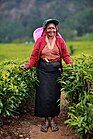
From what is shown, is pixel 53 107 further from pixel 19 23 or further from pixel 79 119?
pixel 19 23

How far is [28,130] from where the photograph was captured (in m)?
5.21

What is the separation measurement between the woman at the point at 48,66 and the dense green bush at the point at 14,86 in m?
0.25

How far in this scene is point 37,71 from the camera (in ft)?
17.1

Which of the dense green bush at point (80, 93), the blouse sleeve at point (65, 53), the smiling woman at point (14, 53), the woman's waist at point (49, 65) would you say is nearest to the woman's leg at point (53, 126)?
the dense green bush at point (80, 93)

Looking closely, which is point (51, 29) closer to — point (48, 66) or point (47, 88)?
point (48, 66)

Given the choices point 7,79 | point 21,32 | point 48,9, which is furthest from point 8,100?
point 48,9

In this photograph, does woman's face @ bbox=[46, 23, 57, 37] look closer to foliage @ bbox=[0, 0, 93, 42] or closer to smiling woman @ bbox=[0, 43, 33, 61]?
smiling woman @ bbox=[0, 43, 33, 61]

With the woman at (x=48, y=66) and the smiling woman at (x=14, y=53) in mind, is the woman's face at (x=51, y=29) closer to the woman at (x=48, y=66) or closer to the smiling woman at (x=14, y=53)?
the woman at (x=48, y=66)

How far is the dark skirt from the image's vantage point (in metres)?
5.05

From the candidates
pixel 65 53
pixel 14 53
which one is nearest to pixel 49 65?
pixel 65 53

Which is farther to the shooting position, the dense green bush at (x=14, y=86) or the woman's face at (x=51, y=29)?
the woman's face at (x=51, y=29)

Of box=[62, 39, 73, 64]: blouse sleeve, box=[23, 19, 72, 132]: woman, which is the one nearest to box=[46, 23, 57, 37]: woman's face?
box=[23, 19, 72, 132]: woman

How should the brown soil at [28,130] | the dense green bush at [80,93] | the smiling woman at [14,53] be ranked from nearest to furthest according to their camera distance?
the dense green bush at [80,93], the brown soil at [28,130], the smiling woman at [14,53]

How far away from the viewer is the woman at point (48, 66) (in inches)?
199
